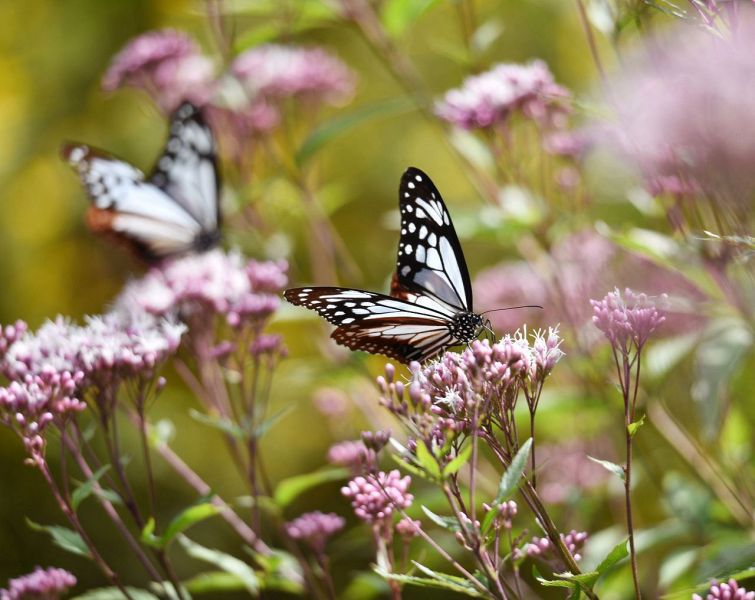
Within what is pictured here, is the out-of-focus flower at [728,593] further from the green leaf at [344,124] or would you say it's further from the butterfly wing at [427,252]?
the green leaf at [344,124]

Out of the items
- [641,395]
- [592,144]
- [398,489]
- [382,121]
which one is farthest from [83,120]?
[398,489]

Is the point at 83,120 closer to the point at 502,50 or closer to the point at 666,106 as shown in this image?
the point at 502,50

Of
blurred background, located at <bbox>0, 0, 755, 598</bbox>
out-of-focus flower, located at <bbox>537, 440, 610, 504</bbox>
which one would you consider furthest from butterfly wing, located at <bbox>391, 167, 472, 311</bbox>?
out-of-focus flower, located at <bbox>537, 440, 610, 504</bbox>

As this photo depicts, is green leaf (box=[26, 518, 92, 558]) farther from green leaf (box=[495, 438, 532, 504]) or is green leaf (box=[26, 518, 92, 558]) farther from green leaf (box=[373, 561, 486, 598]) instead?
green leaf (box=[495, 438, 532, 504])

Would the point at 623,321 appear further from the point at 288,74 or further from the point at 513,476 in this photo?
the point at 288,74

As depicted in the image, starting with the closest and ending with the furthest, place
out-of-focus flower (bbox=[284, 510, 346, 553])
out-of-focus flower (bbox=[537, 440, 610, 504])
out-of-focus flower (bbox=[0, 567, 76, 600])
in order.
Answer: out-of-focus flower (bbox=[0, 567, 76, 600]) → out-of-focus flower (bbox=[284, 510, 346, 553]) → out-of-focus flower (bbox=[537, 440, 610, 504])

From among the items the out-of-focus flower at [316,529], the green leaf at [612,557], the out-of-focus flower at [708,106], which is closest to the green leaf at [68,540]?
the out-of-focus flower at [316,529]
